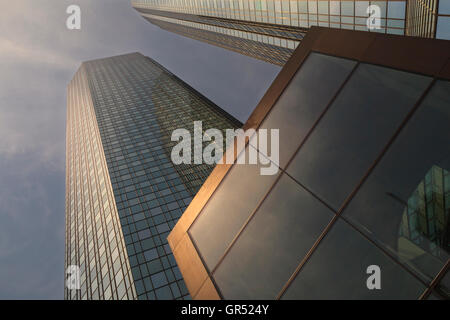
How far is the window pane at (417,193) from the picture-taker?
568 centimetres

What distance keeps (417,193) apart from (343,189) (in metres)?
1.49

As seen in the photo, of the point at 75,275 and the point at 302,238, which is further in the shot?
the point at 75,275

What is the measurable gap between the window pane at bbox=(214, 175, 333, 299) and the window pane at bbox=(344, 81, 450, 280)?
1.22 metres

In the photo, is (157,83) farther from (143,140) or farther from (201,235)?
(201,235)

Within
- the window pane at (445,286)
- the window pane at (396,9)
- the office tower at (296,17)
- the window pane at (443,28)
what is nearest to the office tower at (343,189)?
the window pane at (445,286)

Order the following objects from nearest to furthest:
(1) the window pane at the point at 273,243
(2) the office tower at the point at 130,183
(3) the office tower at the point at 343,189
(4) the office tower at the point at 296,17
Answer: (3) the office tower at the point at 343,189
(1) the window pane at the point at 273,243
(4) the office tower at the point at 296,17
(2) the office tower at the point at 130,183

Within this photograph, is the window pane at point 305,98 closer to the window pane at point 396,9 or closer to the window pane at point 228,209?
the window pane at point 228,209

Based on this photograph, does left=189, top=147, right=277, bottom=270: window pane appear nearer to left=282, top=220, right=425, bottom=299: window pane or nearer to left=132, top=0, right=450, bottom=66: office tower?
left=282, top=220, right=425, bottom=299: window pane

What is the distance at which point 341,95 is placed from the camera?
826 centimetres

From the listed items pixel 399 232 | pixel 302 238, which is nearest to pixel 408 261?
pixel 399 232

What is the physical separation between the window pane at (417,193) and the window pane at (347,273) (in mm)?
274

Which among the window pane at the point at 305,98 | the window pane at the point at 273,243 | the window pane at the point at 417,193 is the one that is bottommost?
the window pane at the point at 273,243

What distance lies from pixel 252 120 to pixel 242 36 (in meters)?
64.5

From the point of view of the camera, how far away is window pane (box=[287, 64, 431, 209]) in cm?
689
